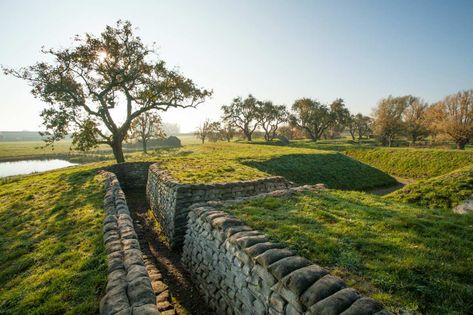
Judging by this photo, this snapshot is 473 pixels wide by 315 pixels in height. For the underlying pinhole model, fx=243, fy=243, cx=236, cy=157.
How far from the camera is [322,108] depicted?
63.4 m

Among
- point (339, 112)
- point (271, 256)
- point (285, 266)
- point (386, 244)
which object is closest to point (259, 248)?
point (271, 256)

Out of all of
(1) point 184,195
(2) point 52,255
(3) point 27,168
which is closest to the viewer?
(2) point 52,255

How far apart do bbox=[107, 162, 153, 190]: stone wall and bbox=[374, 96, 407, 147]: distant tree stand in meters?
51.3

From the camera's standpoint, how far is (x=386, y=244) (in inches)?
210

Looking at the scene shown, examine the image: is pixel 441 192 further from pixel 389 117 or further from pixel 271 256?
pixel 389 117

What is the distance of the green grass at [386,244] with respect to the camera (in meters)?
3.85

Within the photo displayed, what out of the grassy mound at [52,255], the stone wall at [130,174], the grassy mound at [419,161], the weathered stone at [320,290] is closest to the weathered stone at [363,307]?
the weathered stone at [320,290]

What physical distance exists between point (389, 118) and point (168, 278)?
58.3m

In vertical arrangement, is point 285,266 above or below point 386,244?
above

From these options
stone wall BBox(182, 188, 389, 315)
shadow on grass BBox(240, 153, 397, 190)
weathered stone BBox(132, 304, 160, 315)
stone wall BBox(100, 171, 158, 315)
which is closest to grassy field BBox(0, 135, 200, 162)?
shadow on grass BBox(240, 153, 397, 190)

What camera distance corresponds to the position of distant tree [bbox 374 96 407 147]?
52.4m

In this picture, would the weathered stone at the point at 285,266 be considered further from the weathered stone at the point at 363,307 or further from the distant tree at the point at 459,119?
the distant tree at the point at 459,119

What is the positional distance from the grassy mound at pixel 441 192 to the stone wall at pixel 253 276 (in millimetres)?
11650

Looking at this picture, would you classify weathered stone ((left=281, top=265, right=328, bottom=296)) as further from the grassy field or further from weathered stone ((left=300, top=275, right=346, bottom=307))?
the grassy field
